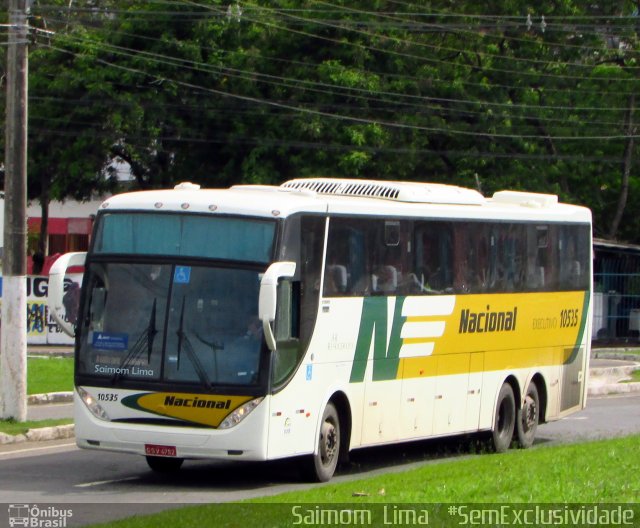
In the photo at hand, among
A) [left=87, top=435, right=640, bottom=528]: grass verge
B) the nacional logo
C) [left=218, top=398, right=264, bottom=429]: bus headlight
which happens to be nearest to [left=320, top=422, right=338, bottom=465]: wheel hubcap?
[left=87, top=435, right=640, bottom=528]: grass verge

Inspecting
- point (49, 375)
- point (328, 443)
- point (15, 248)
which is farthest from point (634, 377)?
point (328, 443)

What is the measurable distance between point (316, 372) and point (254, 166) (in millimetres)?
25864

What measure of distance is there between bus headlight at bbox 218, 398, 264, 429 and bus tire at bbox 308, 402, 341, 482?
1.19 metres

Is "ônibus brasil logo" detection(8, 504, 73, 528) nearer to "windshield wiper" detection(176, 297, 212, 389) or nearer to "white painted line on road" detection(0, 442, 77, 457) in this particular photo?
"windshield wiper" detection(176, 297, 212, 389)

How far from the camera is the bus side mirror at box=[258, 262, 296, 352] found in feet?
38.5

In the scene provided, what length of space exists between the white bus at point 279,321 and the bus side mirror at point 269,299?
0.02 meters

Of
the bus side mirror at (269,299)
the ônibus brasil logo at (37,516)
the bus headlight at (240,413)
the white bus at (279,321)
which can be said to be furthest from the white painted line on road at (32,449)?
the bus side mirror at (269,299)

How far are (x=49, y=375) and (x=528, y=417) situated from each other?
35.1 feet

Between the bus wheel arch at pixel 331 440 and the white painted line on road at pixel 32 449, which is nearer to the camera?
the bus wheel arch at pixel 331 440

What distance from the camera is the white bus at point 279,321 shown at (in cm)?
1237

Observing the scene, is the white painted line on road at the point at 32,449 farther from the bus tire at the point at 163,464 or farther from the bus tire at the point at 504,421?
the bus tire at the point at 504,421

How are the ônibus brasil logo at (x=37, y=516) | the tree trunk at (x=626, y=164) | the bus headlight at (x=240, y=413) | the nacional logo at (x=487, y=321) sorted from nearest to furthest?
the ônibus brasil logo at (x=37, y=516) → the bus headlight at (x=240, y=413) → the nacional logo at (x=487, y=321) → the tree trunk at (x=626, y=164)

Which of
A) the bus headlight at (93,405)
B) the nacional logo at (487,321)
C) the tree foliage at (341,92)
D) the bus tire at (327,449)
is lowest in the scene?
the bus tire at (327,449)

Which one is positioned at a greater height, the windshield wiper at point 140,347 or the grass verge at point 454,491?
the windshield wiper at point 140,347
